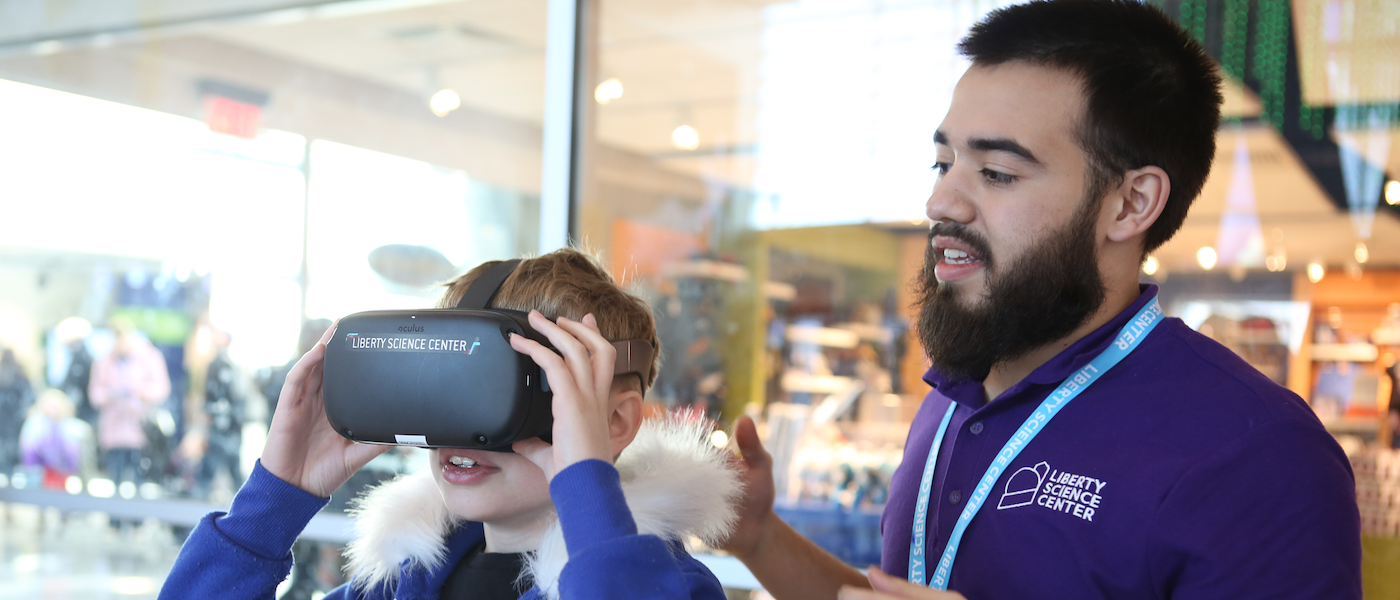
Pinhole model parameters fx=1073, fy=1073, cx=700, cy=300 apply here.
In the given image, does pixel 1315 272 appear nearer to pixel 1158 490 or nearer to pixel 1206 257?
pixel 1206 257

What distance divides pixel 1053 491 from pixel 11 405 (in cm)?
402

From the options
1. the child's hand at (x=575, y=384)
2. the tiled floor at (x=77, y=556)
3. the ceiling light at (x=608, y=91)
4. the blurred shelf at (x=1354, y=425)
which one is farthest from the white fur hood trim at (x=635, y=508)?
the tiled floor at (x=77, y=556)

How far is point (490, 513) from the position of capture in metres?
1.05

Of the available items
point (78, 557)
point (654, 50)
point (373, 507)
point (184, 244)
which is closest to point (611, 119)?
point (654, 50)

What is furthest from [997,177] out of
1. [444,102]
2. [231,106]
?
[231,106]

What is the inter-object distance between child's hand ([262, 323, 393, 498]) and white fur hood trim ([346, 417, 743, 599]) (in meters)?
0.08

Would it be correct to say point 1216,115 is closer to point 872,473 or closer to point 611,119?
point 872,473

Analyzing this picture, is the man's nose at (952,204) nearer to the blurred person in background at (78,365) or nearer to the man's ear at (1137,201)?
the man's ear at (1137,201)

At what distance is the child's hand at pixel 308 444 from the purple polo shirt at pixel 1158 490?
0.64m

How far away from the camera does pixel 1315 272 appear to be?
278 cm

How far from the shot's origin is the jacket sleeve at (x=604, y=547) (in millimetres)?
830

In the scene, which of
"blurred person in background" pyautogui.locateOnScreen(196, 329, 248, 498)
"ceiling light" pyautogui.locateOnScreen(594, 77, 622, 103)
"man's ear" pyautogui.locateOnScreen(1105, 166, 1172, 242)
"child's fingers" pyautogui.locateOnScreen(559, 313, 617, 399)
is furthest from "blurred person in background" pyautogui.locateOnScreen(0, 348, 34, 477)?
"man's ear" pyautogui.locateOnScreen(1105, 166, 1172, 242)

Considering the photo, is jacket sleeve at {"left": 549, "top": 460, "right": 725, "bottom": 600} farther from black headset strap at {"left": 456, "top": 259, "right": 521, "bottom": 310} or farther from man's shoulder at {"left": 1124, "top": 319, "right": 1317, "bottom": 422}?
man's shoulder at {"left": 1124, "top": 319, "right": 1317, "bottom": 422}

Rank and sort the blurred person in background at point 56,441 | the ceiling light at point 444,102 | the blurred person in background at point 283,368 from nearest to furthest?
the blurred person in background at point 283,368
the ceiling light at point 444,102
the blurred person in background at point 56,441
